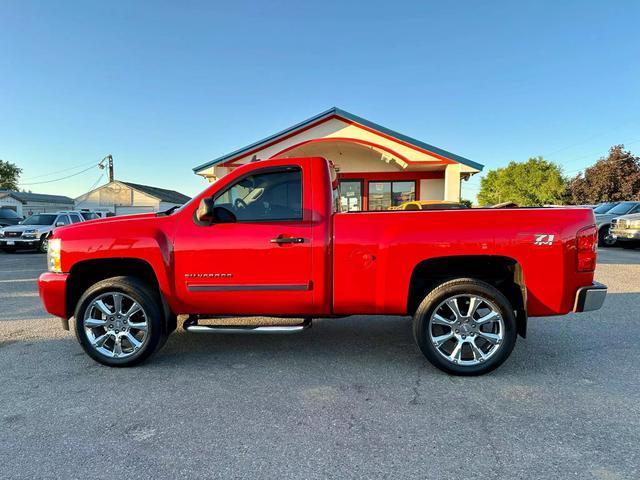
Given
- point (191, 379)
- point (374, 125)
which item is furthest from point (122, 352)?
point (374, 125)

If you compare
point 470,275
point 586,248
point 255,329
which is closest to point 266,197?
point 255,329

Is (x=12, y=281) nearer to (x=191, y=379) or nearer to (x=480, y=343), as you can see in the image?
(x=191, y=379)

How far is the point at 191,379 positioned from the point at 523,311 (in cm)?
308

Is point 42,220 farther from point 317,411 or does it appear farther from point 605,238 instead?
point 605,238

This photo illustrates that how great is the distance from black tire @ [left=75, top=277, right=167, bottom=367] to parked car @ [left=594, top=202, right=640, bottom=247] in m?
16.8

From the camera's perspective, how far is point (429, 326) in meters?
3.33

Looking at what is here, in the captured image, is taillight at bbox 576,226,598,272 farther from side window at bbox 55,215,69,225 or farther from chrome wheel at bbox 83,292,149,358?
side window at bbox 55,215,69,225

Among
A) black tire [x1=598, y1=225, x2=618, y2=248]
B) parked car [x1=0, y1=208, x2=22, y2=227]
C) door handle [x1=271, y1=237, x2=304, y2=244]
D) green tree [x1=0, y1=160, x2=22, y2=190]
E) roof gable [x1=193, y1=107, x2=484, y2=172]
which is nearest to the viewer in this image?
door handle [x1=271, y1=237, x2=304, y2=244]

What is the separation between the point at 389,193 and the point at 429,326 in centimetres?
1165

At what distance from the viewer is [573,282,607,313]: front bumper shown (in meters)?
3.17

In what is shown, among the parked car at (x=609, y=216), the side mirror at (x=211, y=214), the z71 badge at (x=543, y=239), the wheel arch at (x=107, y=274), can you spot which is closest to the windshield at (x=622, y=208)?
Result: the parked car at (x=609, y=216)

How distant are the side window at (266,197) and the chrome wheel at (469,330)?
64.1 inches

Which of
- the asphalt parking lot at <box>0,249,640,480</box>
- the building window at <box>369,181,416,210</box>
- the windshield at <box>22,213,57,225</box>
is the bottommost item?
the asphalt parking lot at <box>0,249,640,480</box>

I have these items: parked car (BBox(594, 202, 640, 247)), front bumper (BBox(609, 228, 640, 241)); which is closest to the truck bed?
front bumper (BBox(609, 228, 640, 241))
